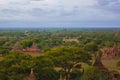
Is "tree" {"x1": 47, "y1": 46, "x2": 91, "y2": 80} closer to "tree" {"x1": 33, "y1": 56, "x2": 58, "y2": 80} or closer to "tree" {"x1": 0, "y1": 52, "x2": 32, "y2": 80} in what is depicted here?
"tree" {"x1": 33, "y1": 56, "x2": 58, "y2": 80}

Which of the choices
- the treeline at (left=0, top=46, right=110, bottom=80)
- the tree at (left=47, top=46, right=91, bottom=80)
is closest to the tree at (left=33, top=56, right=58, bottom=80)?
the treeline at (left=0, top=46, right=110, bottom=80)

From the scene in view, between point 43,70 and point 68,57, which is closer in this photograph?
point 43,70

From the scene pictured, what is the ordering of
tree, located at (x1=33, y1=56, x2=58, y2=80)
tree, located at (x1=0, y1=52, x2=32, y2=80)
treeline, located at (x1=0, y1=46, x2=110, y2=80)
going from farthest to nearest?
1. tree, located at (x1=33, y1=56, x2=58, y2=80)
2. treeline, located at (x1=0, y1=46, x2=110, y2=80)
3. tree, located at (x1=0, y1=52, x2=32, y2=80)

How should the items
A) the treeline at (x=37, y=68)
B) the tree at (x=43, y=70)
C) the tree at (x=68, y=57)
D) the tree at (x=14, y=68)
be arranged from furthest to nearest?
the tree at (x=68, y=57) < the tree at (x=43, y=70) < the treeline at (x=37, y=68) < the tree at (x=14, y=68)

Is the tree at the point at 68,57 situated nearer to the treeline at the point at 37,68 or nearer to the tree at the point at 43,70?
the treeline at the point at 37,68

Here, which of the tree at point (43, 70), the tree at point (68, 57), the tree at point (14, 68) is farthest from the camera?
the tree at point (68, 57)

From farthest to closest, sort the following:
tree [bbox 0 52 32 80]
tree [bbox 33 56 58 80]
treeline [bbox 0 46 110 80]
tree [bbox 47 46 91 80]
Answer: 1. tree [bbox 47 46 91 80]
2. tree [bbox 33 56 58 80]
3. treeline [bbox 0 46 110 80]
4. tree [bbox 0 52 32 80]

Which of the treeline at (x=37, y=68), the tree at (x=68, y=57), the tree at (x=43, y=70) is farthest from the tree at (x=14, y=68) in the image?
the tree at (x=68, y=57)

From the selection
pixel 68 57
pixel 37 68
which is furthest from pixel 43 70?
pixel 68 57

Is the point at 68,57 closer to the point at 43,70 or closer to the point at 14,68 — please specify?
the point at 43,70

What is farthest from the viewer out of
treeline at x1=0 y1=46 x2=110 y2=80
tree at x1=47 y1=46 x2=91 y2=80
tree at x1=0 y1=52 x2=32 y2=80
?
tree at x1=47 y1=46 x2=91 y2=80

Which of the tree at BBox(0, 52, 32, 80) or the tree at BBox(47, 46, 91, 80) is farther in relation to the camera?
the tree at BBox(47, 46, 91, 80)

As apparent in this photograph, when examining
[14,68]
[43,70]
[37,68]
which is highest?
[14,68]

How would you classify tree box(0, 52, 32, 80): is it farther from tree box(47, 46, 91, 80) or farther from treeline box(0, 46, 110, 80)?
tree box(47, 46, 91, 80)
